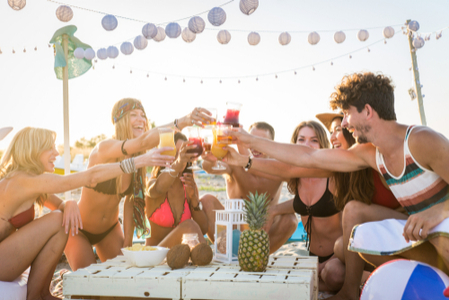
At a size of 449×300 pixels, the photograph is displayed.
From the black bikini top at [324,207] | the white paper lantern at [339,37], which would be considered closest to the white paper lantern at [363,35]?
the white paper lantern at [339,37]

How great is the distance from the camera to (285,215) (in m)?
3.80

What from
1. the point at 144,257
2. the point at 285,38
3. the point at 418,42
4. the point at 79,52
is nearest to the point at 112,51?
the point at 79,52

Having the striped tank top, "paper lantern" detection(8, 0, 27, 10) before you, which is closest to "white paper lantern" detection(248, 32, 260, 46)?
"paper lantern" detection(8, 0, 27, 10)

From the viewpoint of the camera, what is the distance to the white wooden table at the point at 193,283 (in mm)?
2168

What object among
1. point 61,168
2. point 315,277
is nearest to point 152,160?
point 315,277

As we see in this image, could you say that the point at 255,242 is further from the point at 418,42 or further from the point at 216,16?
the point at 418,42

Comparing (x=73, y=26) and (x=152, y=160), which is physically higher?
(x=73, y=26)

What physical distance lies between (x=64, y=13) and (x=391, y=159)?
217 inches

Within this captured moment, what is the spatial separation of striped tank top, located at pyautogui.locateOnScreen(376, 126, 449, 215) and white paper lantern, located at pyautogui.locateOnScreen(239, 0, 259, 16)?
3695 mm

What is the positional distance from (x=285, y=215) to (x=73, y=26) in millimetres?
6250

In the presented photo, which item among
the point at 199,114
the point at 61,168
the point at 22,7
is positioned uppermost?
the point at 22,7

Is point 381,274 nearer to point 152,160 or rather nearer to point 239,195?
point 152,160

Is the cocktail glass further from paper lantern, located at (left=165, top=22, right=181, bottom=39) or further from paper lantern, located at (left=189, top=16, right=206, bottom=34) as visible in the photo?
paper lantern, located at (left=165, top=22, right=181, bottom=39)

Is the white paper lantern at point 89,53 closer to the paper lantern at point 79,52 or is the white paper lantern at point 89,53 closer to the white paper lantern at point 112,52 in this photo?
the paper lantern at point 79,52
